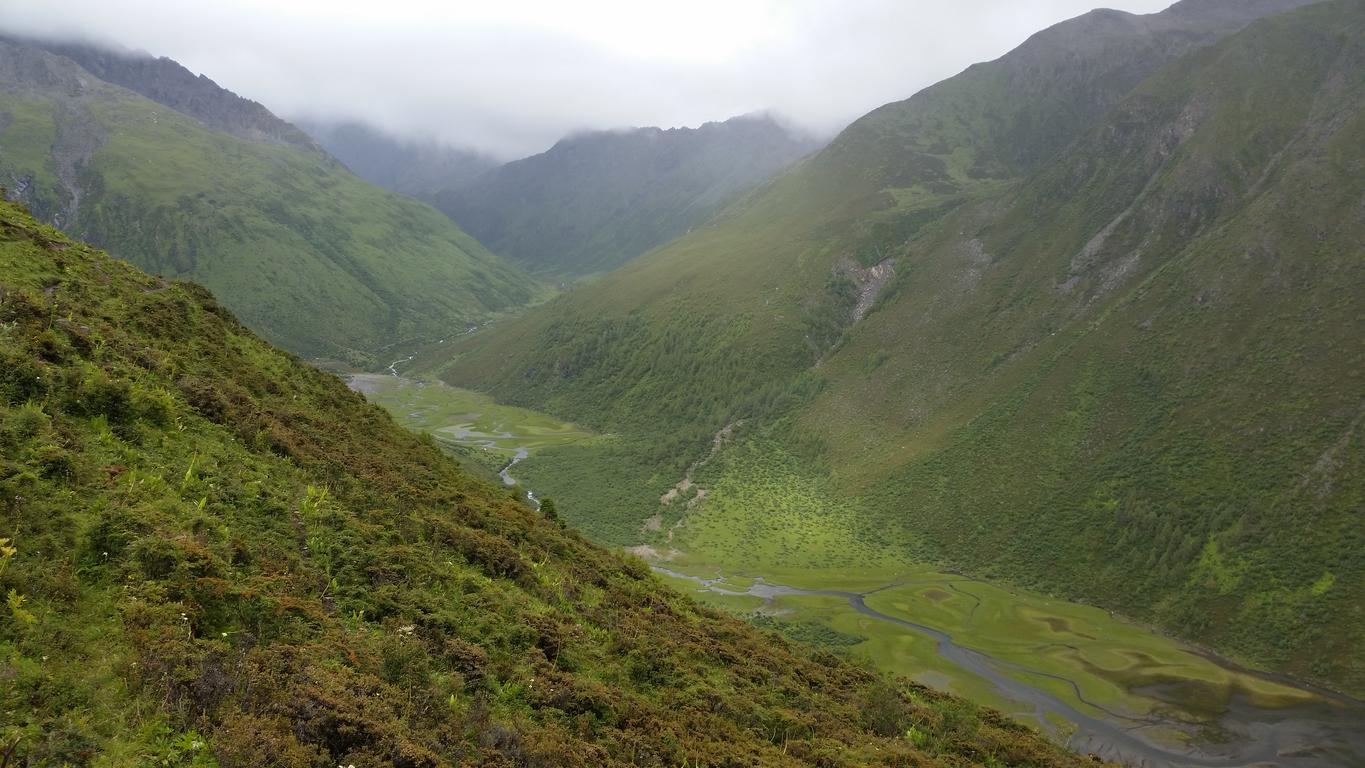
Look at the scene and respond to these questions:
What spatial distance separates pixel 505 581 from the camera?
2581 cm

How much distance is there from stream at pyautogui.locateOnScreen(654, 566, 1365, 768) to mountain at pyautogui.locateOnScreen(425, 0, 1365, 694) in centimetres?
677

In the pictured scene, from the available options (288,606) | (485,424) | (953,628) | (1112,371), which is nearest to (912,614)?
(953,628)

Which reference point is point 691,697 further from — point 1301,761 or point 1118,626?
Answer: point 1118,626

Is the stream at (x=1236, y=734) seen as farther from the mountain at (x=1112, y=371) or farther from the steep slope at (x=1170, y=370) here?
the mountain at (x=1112, y=371)

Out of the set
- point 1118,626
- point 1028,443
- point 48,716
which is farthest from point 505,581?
point 1028,443

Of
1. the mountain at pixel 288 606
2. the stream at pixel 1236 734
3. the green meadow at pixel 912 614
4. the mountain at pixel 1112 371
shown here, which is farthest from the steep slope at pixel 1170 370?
the mountain at pixel 288 606

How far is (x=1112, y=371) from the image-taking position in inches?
4109

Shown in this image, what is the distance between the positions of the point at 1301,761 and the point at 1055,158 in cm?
15669

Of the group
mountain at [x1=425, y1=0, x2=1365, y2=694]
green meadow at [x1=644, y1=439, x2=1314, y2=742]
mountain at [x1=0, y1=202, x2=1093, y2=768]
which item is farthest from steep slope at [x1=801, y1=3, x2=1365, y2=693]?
mountain at [x1=0, y1=202, x2=1093, y2=768]

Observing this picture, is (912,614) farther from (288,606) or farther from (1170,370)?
(288,606)

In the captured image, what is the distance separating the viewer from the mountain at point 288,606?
12977mm

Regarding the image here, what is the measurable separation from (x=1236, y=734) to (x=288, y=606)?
68277 mm

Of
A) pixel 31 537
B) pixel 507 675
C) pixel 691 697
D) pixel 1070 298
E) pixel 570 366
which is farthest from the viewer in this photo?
pixel 570 366

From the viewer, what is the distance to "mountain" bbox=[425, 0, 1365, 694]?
7506 centimetres
